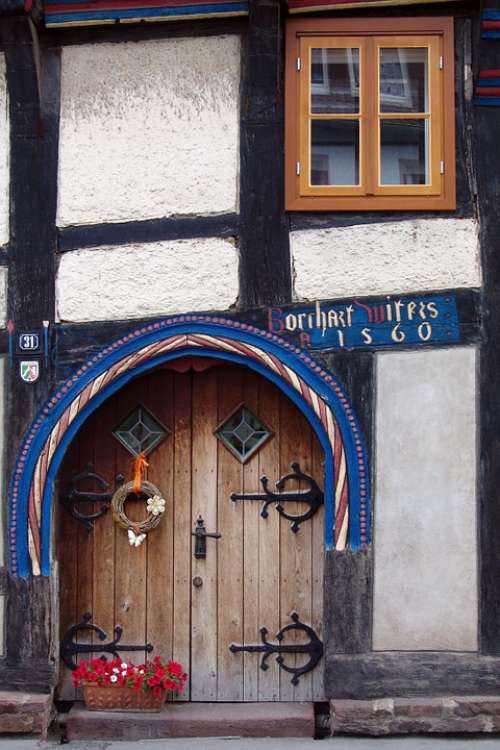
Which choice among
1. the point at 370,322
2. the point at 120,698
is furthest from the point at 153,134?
the point at 120,698

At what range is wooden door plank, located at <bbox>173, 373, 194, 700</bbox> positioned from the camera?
6.02 meters

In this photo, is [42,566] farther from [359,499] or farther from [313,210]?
[313,210]

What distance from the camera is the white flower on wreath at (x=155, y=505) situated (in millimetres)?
5949

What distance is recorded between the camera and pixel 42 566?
5812 mm

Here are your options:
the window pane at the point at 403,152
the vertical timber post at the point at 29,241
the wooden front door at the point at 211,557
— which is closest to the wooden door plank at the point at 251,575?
the wooden front door at the point at 211,557

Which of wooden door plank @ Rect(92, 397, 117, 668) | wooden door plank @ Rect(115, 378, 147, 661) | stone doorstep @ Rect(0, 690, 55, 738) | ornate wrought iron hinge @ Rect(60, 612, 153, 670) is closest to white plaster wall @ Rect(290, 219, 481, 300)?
wooden door plank @ Rect(92, 397, 117, 668)

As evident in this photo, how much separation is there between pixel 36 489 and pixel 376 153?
8.46ft

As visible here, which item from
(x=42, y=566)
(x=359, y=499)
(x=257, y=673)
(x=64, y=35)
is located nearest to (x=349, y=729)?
(x=257, y=673)

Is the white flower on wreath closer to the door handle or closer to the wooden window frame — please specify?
the door handle

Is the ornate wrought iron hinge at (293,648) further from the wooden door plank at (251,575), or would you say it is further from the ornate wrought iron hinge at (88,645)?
the ornate wrought iron hinge at (88,645)

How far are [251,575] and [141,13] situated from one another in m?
3.14

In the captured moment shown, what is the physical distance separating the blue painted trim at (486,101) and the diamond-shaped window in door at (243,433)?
2097 millimetres

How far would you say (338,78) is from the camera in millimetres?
5949

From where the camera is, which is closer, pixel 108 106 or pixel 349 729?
pixel 349 729
